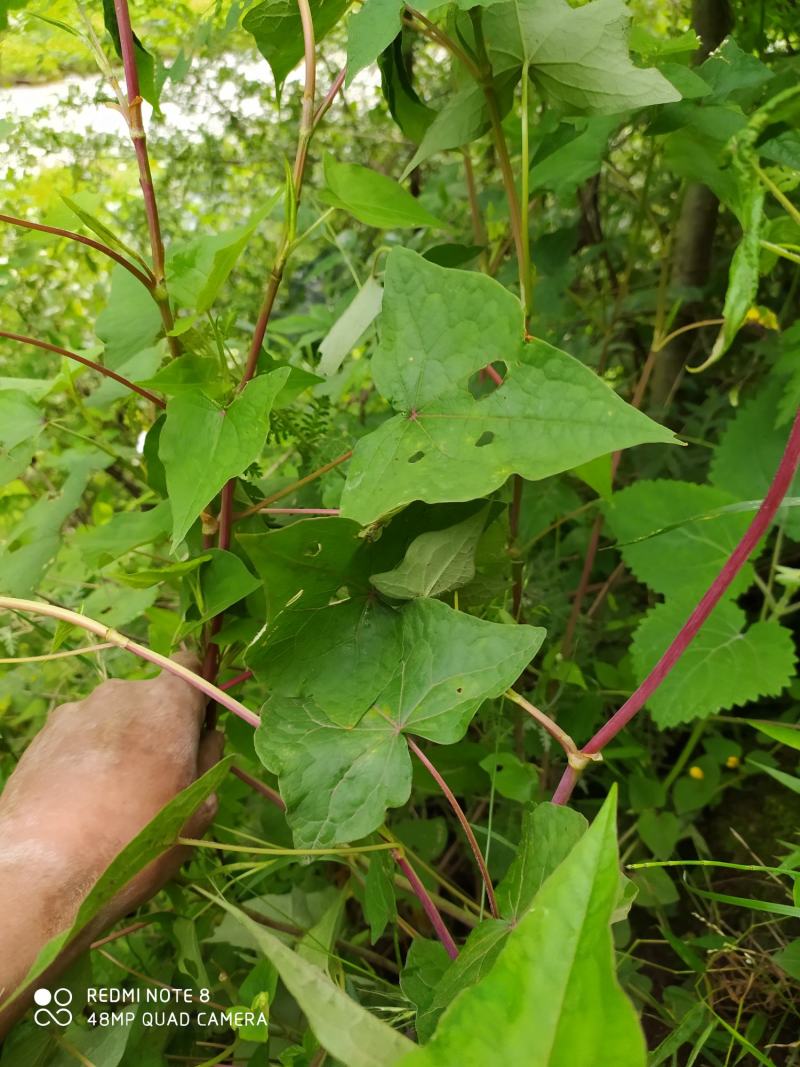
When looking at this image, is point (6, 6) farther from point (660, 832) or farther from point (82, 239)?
point (660, 832)

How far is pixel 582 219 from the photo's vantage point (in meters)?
1.12

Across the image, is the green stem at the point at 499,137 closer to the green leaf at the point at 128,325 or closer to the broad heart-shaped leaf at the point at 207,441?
the broad heart-shaped leaf at the point at 207,441

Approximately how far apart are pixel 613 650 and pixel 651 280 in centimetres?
56

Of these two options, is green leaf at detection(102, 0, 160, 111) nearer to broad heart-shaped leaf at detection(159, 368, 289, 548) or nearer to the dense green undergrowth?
the dense green undergrowth

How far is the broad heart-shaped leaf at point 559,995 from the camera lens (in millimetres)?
250

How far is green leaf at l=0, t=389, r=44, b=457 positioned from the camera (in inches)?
26.2

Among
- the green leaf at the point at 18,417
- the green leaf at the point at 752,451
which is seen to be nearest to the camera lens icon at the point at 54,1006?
the green leaf at the point at 18,417

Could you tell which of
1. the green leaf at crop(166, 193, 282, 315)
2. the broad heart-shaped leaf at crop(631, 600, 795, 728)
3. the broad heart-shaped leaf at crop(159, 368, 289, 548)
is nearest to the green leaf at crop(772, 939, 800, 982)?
the broad heart-shaped leaf at crop(631, 600, 795, 728)

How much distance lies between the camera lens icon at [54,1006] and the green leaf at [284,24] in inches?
26.9

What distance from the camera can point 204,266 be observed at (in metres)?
0.62

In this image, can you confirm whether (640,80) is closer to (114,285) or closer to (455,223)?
(114,285)

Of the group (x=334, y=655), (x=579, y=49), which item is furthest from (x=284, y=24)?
(x=334, y=655)

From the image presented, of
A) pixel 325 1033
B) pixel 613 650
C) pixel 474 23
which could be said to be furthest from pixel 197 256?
pixel 613 650

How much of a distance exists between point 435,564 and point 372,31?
1.14 feet
